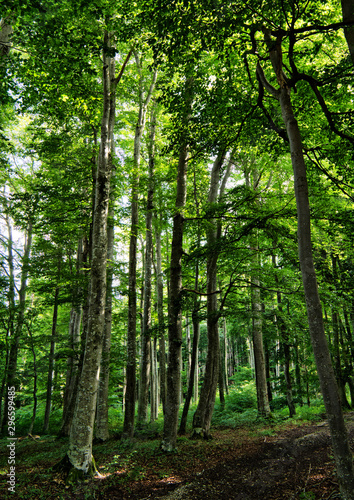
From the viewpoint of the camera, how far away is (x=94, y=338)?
18.7 feet

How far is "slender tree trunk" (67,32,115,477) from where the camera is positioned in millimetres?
5156

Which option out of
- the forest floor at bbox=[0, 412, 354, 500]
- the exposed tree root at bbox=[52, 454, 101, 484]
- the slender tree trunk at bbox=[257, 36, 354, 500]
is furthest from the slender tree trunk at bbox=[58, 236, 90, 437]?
the slender tree trunk at bbox=[257, 36, 354, 500]

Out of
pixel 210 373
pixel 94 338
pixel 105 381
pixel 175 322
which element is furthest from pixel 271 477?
pixel 105 381

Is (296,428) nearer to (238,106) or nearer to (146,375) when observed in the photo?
(146,375)

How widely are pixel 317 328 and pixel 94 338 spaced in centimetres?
410

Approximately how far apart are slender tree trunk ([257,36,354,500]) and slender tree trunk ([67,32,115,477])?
3969 millimetres

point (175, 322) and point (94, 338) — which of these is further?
point (175, 322)

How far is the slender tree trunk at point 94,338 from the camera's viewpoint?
5156mm

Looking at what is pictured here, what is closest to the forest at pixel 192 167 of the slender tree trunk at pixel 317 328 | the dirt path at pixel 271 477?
the slender tree trunk at pixel 317 328

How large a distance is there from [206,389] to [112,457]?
3.36 metres

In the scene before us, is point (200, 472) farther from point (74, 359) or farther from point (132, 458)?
point (74, 359)

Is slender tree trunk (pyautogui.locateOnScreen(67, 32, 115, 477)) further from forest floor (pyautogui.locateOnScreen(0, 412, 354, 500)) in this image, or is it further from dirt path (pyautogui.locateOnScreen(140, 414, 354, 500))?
dirt path (pyautogui.locateOnScreen(140, 414, 354, 500))

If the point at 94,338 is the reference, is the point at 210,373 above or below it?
below

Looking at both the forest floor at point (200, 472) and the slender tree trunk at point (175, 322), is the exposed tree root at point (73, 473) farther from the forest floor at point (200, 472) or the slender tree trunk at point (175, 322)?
the slender tree trunk at point (175, 322)
